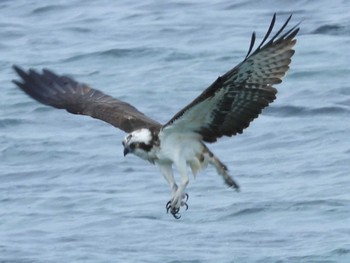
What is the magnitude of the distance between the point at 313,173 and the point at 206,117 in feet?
14.6

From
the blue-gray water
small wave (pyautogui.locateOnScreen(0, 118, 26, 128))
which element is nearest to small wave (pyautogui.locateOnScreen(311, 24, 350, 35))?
the blue-gray water

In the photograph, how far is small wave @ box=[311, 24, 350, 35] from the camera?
17.2m

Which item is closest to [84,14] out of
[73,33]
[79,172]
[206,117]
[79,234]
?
[73,33]

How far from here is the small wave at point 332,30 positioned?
17.2 m

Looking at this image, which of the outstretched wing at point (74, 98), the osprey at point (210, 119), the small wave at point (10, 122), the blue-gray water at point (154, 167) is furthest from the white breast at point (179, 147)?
the small wave at point (10, 122)

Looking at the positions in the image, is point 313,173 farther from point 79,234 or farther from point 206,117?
point 206,117

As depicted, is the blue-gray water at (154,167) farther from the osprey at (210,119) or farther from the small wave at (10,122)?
the osprey at (210,119)

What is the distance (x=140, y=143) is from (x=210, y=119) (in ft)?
1.56

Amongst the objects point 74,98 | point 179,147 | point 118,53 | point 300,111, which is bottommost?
point 118,53

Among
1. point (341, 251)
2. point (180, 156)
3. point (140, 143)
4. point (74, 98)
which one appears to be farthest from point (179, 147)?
point (341, 251)

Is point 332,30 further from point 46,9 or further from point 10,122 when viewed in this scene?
point 46,9

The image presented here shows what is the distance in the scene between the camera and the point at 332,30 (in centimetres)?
1730

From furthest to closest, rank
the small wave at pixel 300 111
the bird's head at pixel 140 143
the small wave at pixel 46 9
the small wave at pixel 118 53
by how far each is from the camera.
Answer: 1. the small wave at pixel 46 9
2. the small wave at pixel 118 53
3. the small wave at pixel 300 111
4. the bird's head at pixel 140 143

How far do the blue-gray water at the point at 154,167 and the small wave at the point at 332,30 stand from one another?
27 millimetres
